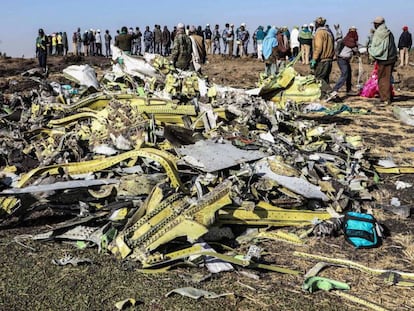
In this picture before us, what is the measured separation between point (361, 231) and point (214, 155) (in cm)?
172

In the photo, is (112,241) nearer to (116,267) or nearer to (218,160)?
(116,267)

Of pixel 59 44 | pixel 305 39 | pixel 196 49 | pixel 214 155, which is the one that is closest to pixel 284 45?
pixel 305 39

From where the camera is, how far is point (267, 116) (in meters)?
7.87

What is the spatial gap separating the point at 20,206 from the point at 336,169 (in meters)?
3.44

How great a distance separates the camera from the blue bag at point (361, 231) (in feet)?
14.5

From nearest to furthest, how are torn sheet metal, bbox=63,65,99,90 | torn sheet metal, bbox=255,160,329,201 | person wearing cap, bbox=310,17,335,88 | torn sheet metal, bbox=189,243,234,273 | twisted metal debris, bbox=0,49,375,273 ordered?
torn sheet metal, bbox=189,243,234,273
twisted metal debris, bbox=0,49,375,273
torn sheet metal, bbox=255,160,329,201
torn sheet metal, bbox=63,65,99,90
person wearing cap, bbox=310,17,335,88

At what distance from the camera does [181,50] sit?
36.7 feet

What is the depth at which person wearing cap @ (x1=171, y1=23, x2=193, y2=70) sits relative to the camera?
11.2 meters

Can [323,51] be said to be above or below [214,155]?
above

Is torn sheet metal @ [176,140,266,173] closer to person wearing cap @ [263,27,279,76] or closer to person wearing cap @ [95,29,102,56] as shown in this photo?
person wearing cap @ [263,27,279,76]

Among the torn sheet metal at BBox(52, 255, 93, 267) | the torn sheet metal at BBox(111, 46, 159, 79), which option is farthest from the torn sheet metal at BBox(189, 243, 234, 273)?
the torn sheet metal at BBox(111, 46, 159, 79)

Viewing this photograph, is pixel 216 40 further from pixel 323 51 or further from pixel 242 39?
pixel 323 51

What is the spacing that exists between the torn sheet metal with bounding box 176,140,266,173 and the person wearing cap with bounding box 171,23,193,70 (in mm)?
5663

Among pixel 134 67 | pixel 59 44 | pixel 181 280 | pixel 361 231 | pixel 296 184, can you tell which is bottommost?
pixel 181 280
